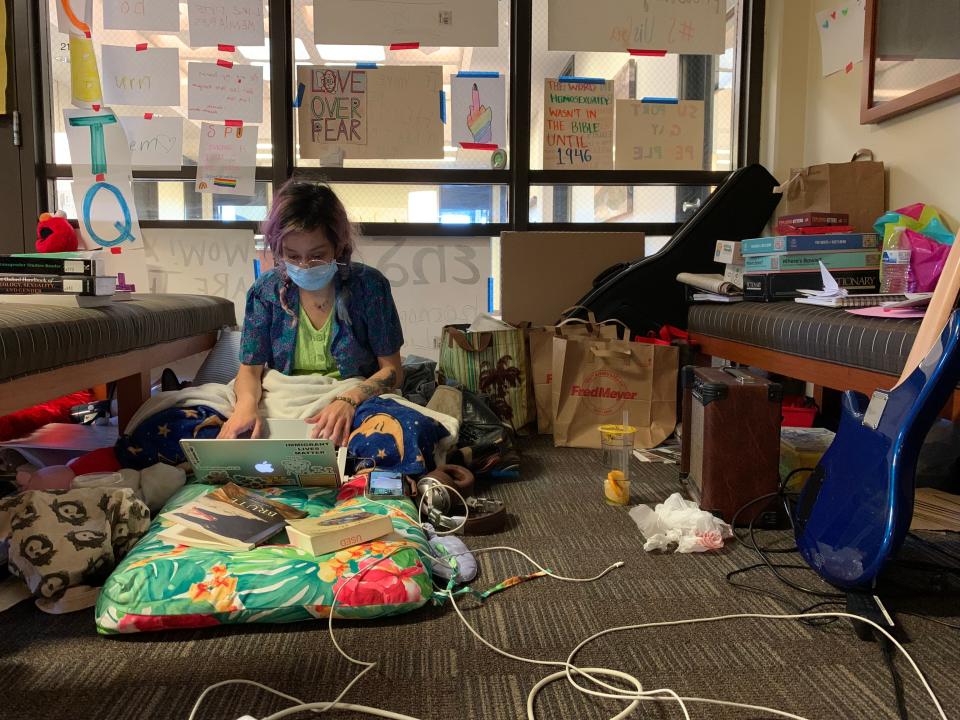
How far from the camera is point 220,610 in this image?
3.55ft

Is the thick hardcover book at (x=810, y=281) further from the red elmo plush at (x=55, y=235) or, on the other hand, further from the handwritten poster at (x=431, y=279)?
the red elmo plush at (x=55, y=235)

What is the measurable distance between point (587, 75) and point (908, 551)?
92.4 inches

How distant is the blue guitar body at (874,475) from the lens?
107 centimetres

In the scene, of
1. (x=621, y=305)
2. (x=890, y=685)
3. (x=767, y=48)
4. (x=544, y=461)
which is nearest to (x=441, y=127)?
(x=621, y=305)

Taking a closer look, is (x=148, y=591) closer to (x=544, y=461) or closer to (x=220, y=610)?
(x=220, y=610)

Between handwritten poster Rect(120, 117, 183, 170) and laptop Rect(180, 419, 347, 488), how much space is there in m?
1.95

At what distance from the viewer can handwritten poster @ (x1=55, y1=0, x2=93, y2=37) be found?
9.46 ft

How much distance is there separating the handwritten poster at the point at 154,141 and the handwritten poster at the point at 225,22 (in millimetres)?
347

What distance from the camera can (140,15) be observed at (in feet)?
9.50

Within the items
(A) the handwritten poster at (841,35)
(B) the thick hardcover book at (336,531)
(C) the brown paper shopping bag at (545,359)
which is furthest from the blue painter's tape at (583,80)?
(B) the thick hardcover book at (336,531)

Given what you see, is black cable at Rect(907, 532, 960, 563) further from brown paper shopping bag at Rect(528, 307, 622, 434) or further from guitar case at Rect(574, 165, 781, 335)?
guitar case at Rect(574, 165, 781, 335)

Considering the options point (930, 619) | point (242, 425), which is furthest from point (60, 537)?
point (930, 619)

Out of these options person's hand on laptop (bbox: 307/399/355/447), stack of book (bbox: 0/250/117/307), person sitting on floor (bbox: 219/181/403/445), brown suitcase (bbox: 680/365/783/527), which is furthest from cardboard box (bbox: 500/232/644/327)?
stack of book (bbox: 0/250/117/307)

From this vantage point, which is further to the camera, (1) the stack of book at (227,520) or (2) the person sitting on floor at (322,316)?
(2) the person sitting on floor at (322,316)
